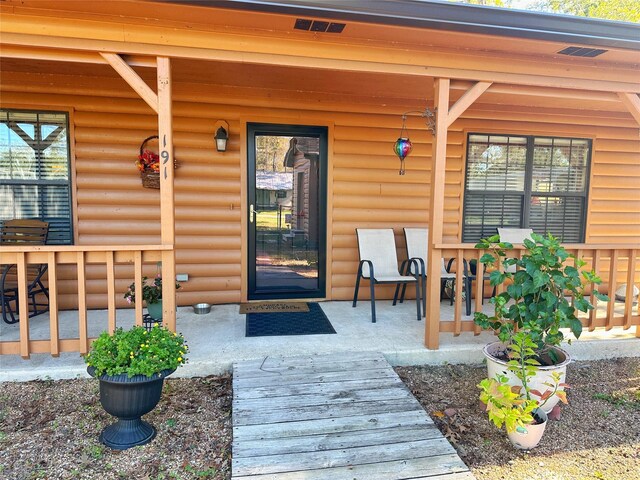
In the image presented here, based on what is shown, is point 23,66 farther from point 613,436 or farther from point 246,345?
point 613,436

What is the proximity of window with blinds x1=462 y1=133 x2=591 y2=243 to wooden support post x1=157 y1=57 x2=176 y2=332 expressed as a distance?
10.7 ft

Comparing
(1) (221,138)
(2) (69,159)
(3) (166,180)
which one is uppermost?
(1) (221,138)

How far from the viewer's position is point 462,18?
251 cm

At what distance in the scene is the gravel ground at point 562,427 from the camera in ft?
6.48

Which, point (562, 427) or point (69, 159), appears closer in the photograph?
point (562, 427)

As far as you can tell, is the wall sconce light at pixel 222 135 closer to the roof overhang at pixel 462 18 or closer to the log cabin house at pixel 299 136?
the log cabin house at pixel 299 136

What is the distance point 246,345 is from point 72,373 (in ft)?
3.76

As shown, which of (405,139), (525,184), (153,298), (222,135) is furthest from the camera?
(525,184)

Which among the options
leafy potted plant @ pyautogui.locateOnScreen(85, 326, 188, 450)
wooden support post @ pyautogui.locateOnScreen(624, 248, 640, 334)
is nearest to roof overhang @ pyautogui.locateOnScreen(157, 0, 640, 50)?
wooden support post @ pyautogui.locateOnScreen(624, 248, 640, 334)

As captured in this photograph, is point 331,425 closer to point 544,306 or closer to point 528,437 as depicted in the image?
point 528,437

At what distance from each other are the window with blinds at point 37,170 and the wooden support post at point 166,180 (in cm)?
167

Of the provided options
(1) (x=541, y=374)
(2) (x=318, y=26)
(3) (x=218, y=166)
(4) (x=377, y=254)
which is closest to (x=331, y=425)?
(1) (x=541, y=374)

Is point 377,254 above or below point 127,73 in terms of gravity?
below

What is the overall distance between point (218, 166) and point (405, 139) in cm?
186
